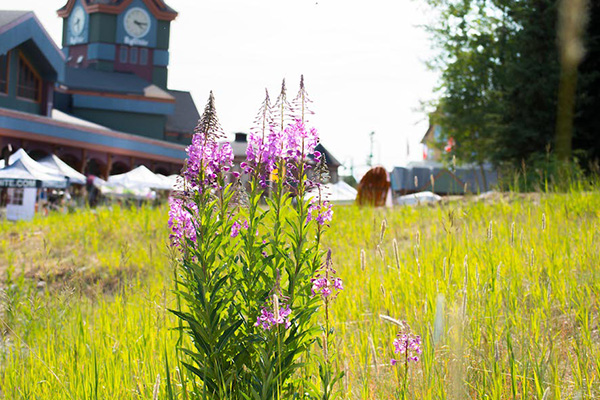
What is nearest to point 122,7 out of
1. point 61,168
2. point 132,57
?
point 132,57

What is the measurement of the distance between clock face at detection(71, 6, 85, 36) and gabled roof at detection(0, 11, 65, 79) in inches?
769

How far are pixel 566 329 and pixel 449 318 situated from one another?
2.69 ft

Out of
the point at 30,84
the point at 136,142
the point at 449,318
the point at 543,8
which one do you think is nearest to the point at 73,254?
the point at 449,318

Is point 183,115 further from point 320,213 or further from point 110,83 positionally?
point 320,213

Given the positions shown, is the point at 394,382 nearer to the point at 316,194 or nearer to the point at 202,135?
the point at 316,194

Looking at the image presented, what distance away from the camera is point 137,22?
45500 mm

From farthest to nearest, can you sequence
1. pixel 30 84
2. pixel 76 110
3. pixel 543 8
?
pixel 76 110
pixel 30 84
pixel 543 8

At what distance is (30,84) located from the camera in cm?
2866

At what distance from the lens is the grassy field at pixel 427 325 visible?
118 inches

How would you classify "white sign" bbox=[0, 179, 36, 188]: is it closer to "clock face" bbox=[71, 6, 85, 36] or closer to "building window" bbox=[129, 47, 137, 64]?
"building window" bbox=[129, 47, 137, 64]

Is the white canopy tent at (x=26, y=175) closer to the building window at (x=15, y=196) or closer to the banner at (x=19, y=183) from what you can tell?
the banner at (x=19, y=183)

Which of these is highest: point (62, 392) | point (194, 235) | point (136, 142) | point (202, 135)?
point (136, 142)

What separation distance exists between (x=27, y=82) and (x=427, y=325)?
98.3 ft

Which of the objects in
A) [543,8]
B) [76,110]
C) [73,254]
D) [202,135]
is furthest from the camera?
[76,110]
